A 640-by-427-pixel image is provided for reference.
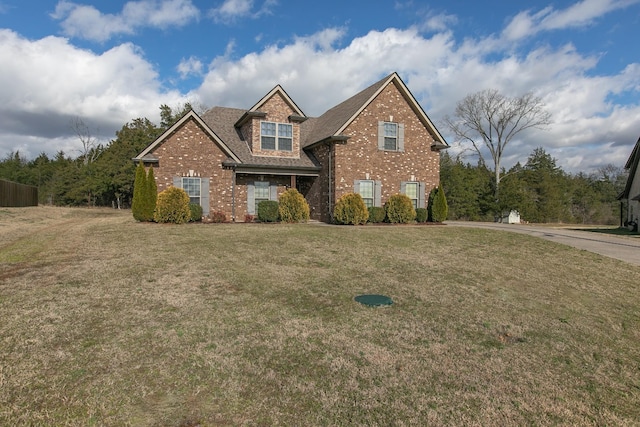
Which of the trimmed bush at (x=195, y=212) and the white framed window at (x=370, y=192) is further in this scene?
the white framed window at (x=370, y=192)

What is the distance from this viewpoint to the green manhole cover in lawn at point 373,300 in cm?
636

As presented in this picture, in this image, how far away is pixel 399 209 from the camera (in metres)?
20.1

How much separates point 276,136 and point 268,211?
5033 mm

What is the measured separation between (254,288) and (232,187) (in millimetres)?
13217

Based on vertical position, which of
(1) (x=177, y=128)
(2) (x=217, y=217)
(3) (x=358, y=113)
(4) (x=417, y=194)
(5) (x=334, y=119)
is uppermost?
(5) (x=334, y=119)

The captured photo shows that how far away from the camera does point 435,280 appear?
8.14m

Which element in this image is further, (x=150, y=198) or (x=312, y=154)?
(x=312, y=154)

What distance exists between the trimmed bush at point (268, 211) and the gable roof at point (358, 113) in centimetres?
479

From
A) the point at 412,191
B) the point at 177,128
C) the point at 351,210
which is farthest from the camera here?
the point at 412,191

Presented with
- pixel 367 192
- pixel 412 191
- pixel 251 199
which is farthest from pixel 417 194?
pixel 251 199

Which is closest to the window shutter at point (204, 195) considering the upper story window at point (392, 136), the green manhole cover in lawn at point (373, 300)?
the upper story window at point (392, 136)

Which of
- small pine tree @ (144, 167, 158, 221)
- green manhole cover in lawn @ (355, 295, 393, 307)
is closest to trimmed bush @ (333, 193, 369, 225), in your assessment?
small pine tree @ (144, 167, 158, 221)

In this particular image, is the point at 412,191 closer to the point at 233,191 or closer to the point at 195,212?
the point at 233,191

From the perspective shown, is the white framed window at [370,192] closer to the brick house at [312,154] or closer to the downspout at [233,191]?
the brick house at [312,154]
